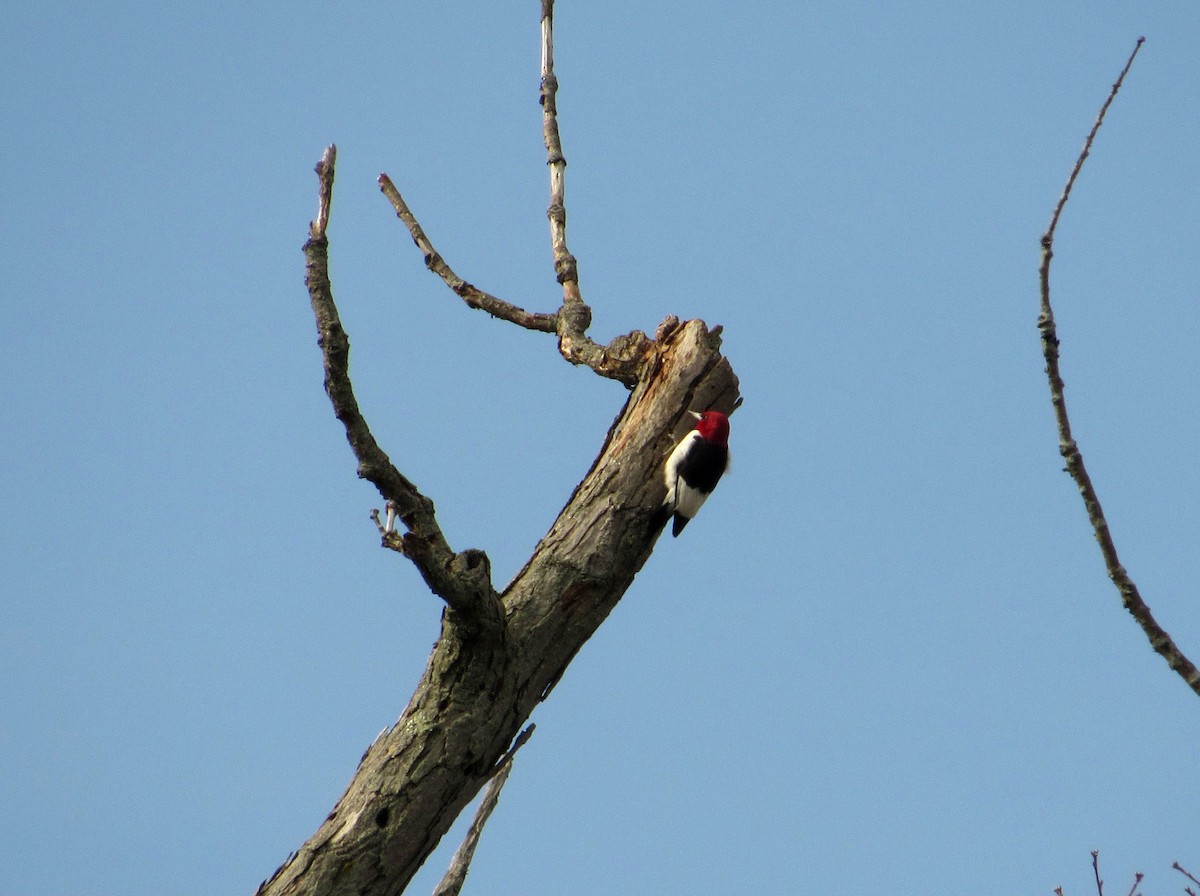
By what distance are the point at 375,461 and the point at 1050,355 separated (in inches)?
81.1

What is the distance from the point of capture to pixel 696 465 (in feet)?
16.0

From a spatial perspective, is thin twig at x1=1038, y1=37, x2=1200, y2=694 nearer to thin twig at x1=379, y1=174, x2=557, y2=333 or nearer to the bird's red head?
the bird's red head

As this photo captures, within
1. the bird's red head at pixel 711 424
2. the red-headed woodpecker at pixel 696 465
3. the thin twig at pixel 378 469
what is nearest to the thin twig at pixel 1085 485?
the thin twig at pixel 378 469

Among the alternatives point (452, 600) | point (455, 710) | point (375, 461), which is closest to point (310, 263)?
point (375, 461)

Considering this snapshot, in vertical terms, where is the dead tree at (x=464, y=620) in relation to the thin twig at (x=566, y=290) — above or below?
below

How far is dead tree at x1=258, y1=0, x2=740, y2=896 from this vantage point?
354 cm

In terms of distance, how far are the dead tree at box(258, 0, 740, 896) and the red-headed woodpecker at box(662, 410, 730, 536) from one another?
64mm

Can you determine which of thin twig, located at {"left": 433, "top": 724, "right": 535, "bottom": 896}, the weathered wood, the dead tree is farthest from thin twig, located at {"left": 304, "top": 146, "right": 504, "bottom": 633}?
thin twig, located at {"left": 433, "top": 724, "right": 535, "bottom": 896}

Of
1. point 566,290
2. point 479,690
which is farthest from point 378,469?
point 566,290

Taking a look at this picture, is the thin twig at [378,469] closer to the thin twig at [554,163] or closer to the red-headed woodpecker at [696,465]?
the red-headed woodpecker at [696,465]

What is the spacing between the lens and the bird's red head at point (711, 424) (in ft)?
15.9

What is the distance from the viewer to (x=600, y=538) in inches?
170

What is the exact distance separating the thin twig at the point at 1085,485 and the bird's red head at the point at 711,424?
2.88 meters

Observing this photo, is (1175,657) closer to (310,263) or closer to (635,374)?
(310,263)
